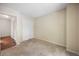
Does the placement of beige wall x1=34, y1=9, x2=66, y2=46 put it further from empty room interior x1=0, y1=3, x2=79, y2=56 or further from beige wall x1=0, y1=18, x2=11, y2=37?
beige wall x1=0, y1=18, x2=11, y2=37

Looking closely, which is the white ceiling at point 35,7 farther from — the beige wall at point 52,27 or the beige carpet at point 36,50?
the beige carpet at point 36,50

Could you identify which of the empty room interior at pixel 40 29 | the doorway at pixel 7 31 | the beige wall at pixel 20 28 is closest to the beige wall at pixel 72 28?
the empty room interior at pixel 40 29

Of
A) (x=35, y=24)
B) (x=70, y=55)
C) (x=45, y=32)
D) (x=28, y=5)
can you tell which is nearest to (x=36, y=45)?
(x=45, y=32)

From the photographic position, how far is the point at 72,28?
1286mm

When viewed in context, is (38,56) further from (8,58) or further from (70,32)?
(70,32)

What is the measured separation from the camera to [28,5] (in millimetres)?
1278

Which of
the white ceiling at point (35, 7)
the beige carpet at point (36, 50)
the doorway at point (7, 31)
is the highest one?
the white ceiling at point (35, 7)

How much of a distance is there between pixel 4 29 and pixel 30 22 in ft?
1.67

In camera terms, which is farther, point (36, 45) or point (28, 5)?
point (36, 45)

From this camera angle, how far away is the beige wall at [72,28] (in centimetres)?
126

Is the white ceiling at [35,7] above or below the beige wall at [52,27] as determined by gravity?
above

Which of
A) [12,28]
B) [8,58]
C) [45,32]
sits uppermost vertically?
[12,28]

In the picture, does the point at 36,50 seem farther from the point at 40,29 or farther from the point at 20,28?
the point at 20,28

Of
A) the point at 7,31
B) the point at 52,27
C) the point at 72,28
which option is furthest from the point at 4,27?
the point at 72,28
